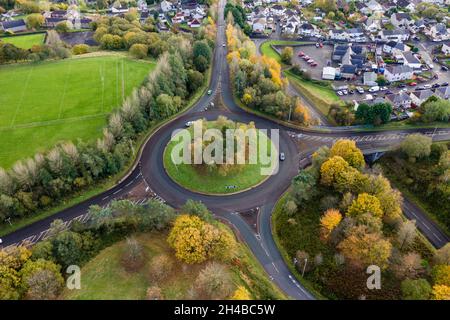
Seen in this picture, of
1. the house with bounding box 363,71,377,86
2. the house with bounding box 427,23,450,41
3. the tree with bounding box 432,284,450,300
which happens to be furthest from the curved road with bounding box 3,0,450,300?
the house with bounding box 427,23,450,41

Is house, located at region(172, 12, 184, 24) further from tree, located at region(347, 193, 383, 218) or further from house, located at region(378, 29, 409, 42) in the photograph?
tree, located at region(347, 193, 383, 218)

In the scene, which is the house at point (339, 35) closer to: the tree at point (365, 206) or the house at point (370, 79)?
the house at point (370, 79)

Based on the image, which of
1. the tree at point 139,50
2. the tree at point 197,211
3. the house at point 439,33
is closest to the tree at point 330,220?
the tree at point 197,211

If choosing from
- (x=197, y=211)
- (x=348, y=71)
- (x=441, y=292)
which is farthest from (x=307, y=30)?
(x=441, y=292)

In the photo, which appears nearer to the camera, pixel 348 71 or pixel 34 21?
pixel 348 71

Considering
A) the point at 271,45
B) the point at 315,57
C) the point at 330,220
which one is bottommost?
the point at 330,220

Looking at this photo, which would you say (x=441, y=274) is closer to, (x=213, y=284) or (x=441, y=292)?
(x=441, y=292)
